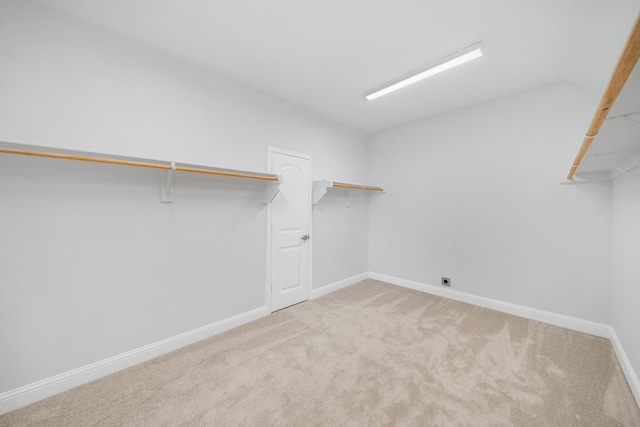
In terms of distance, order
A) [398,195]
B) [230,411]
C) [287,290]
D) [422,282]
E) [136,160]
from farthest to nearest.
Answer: [398,195]
[422,282]
[287,290]
[136,160]
[230,411]

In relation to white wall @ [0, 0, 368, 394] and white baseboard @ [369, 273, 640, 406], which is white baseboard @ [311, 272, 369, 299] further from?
white wall @ [0, 0, 368, 394]

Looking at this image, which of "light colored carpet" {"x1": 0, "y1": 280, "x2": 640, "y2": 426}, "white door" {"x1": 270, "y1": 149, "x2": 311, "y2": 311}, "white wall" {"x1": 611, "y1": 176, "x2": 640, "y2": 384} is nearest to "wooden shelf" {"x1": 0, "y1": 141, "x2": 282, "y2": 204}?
"white door" {"x1": 270, "y1": 149, "x2": 311, "y2": 311}

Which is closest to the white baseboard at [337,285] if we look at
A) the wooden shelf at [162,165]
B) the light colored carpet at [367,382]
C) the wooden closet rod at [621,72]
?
the light colored carpet at [367,382]

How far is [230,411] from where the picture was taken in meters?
1.55

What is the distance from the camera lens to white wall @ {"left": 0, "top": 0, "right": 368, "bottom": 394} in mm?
1598

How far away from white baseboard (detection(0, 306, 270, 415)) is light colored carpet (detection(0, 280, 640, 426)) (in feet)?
0.18

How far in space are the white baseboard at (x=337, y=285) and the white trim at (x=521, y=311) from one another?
694mm

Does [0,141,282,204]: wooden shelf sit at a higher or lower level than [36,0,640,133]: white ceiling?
lower

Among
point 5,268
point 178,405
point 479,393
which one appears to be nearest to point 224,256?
point 178,405

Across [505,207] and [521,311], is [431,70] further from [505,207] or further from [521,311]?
[521,311]

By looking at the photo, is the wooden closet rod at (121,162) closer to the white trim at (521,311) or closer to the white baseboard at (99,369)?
the white baseboard at (99,369)

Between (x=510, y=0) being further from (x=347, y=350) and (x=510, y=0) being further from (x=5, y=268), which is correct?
(x=5, y=268)

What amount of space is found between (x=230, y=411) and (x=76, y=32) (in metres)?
2.98

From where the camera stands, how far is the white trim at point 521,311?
246cm
